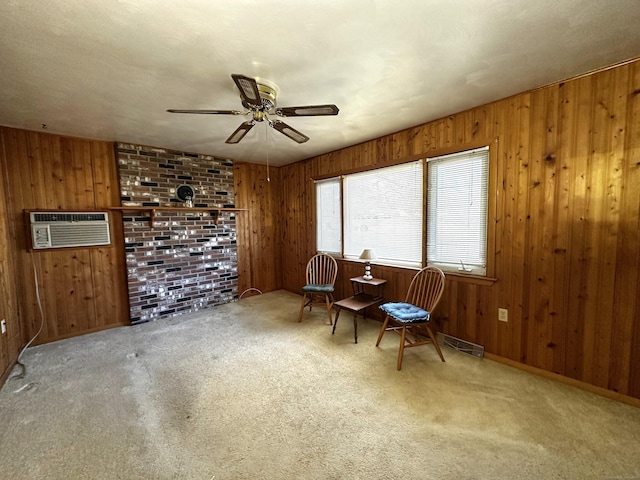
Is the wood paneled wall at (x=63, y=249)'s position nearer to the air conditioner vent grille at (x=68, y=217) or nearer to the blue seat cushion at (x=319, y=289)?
the air conditioner vent grille at (x=68, y=217)

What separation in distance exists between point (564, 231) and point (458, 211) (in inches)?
32.9

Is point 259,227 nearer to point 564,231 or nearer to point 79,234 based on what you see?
point 79,234

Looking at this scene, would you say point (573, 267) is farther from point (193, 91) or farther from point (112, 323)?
point (112, 323)

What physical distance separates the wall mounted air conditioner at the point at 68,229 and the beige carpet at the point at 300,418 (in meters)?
1.22

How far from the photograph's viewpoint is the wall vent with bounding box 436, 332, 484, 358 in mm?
2484

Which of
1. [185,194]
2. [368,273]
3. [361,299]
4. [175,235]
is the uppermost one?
[185,194]

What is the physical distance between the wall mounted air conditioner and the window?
311 cm

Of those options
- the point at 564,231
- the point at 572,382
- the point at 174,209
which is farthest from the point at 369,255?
the point at 174,209

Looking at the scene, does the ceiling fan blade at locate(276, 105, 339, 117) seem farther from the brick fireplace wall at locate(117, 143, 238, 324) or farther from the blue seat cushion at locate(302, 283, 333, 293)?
the brick fireplace wall at locate(117, 143, 238, 324)

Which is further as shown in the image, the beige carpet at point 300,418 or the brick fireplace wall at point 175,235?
the brick fireplace wall at point 175,235

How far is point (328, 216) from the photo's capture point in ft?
13.5

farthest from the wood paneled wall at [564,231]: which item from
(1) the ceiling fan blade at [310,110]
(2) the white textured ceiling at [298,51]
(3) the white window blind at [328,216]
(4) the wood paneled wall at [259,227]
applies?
(4) the wood paneled wall at [259,227]

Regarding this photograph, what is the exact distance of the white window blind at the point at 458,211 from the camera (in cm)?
249

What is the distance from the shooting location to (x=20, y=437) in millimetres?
1618
